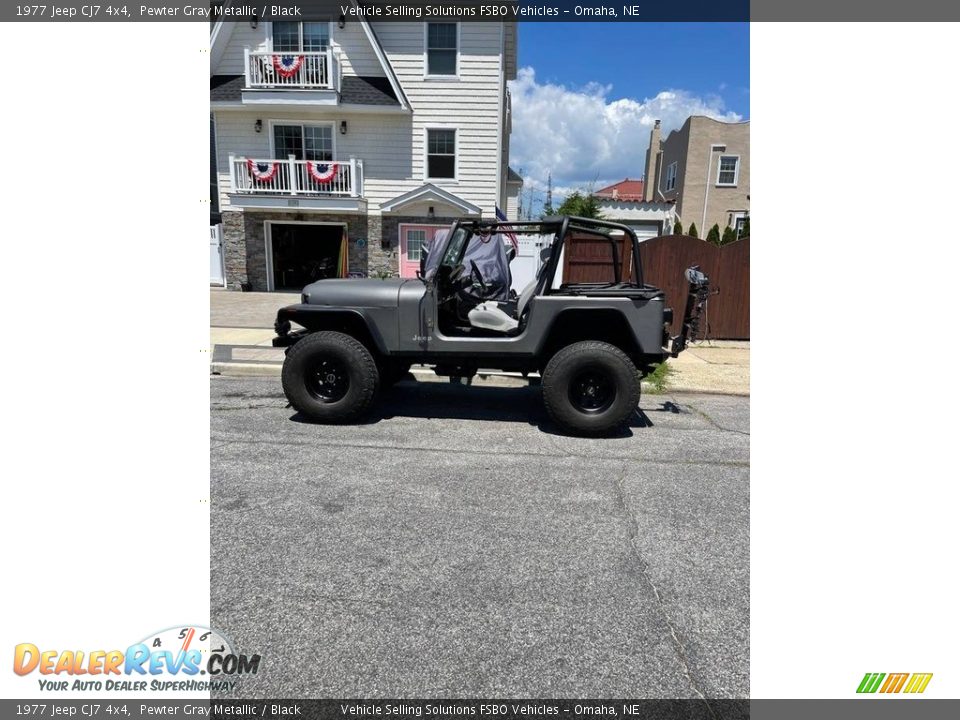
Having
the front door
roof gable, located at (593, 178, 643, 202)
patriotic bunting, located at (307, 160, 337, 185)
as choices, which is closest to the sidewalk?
the front door

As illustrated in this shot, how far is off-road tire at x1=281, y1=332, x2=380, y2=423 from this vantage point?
14.6 feet

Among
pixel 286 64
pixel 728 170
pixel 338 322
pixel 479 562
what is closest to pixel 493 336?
pixel 338 322

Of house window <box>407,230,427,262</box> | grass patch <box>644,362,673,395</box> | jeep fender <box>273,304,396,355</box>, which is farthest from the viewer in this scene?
house window <box>407,230,427,262</box>

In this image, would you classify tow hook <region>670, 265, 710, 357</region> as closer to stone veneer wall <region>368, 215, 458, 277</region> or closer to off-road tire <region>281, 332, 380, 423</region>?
off-road tire <region>281, 332, 380, 423</region>

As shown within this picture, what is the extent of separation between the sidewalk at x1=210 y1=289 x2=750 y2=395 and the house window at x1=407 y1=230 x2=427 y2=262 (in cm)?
443

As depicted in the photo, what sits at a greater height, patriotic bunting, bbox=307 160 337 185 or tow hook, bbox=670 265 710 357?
patriotic bunting, bbox=307 160 337 185

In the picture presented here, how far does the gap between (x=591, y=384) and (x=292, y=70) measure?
42.9 ft

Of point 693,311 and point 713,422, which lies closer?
point 693,311

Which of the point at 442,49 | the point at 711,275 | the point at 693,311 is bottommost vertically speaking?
the point at 693,311

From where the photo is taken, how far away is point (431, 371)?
6.38 m

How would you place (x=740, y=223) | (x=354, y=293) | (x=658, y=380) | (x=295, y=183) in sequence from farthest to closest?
(x=740, y=223) < (x=295, y=183) < (x=658, y=380) < (x=354, y=293)

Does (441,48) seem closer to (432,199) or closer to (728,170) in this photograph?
(432,199)

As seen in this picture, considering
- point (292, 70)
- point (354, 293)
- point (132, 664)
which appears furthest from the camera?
point (292, 70)

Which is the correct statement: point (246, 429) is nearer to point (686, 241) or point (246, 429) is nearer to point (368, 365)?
point (368, 365)
